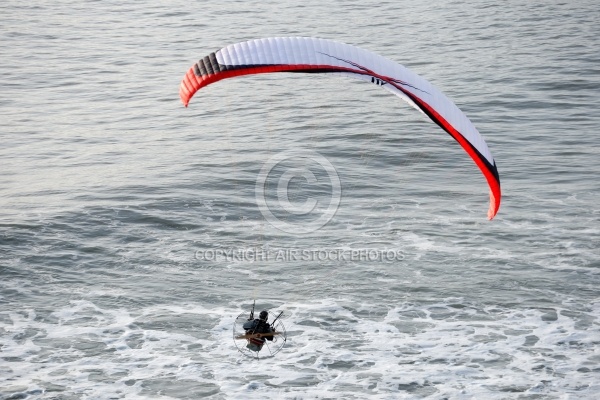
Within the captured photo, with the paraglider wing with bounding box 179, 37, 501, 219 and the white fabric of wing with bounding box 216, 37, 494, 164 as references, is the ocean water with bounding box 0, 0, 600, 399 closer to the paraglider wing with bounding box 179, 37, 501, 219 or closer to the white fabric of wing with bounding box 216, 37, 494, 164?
the paraglider wing with bounding box 179, 37, 501, 219

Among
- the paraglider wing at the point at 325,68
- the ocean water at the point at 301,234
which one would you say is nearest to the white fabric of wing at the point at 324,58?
the paraglider wing at the point at 325,68

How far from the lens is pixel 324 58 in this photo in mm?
25984

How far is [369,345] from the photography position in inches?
1293

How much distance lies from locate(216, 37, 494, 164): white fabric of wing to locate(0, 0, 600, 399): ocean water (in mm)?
9763

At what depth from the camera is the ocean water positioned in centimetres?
3141

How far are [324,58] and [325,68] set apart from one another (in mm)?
292

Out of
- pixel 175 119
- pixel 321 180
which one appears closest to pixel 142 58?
pixel 175 119

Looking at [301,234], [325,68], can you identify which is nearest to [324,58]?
[325,68]

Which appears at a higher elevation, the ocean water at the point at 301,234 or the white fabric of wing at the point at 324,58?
the white fabric of wing at the point at 324,58

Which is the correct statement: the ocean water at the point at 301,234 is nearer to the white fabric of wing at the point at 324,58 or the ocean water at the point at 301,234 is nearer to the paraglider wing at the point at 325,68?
the paraglider wing at the point at 325,68

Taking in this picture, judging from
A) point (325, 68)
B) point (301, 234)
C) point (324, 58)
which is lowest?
point (301, 234)

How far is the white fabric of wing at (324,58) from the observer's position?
25797mm

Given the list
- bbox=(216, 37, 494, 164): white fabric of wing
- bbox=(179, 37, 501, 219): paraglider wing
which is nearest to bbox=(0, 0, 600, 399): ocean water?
bbox=(179, 37, 501, 219): paraglider wing

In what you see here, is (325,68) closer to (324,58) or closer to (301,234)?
(324,58)
